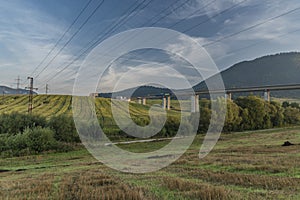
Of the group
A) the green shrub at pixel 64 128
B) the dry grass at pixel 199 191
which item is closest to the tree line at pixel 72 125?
the green shrub at pixel 64 128

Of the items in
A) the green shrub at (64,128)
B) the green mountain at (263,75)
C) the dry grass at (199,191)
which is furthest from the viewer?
the green mountain at (263,75)

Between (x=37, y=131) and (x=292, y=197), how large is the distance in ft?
137

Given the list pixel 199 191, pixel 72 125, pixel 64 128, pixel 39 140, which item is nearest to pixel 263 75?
pixel 72 125

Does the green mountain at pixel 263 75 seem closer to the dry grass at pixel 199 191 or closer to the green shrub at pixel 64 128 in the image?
the green shrub at pixel 64 128

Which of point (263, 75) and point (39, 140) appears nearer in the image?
point (39, 140)

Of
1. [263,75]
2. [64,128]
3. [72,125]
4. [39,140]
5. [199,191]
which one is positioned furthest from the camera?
[263,75]

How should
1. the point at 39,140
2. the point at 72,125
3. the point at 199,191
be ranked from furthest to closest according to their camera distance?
the point at 72,125, the point at 39,140, the point at 199,191

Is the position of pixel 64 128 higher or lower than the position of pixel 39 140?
higher

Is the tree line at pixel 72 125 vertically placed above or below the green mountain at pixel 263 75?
below

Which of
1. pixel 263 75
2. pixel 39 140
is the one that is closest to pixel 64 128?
pixel 39 140

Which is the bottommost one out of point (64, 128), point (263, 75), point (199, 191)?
point (199, 191)

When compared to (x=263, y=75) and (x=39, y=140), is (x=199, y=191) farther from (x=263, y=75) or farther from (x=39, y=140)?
(x=263, y=75)

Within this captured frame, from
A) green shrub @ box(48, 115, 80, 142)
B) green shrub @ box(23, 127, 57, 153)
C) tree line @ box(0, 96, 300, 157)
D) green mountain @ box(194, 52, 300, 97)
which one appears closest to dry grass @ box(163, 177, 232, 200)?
tree line @ box(0, 96, 300, 157)

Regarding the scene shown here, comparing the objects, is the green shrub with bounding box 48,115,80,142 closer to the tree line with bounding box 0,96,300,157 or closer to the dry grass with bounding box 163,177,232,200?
the tree line with bounding box 0,96,300,157
